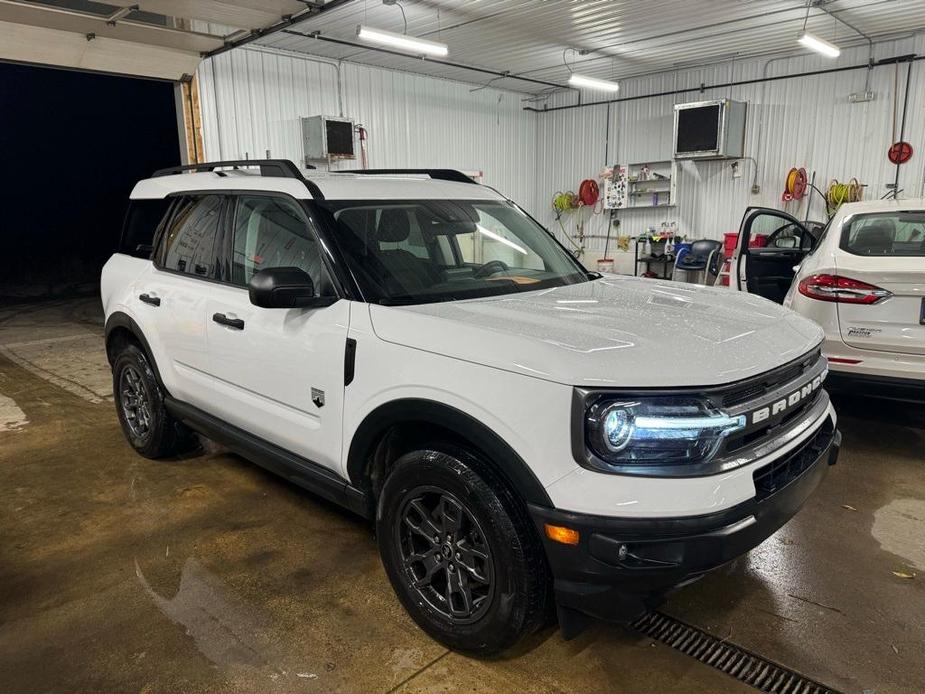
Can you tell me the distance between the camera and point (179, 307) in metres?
3.47

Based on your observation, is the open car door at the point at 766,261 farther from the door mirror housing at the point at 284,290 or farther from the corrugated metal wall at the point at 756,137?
the corrugated metal wall at the point at 756,137

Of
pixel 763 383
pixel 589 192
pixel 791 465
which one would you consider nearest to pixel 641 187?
pixel 589 192

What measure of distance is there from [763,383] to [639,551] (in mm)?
666

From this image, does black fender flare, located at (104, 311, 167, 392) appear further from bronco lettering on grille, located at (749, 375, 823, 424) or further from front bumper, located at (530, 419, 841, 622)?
bronco lettering on grille, located at (749, 375, 823, 424)

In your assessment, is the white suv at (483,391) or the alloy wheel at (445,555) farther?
the alloy wheel at (445,555)

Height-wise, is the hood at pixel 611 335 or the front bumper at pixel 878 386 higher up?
the hood at pixel 611 335

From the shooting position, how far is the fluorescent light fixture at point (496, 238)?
3.21 metres

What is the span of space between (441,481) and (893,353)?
3.15 meters

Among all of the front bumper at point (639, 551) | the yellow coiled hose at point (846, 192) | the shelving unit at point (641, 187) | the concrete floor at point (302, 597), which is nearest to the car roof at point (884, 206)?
the concrete floor at point (302, 597)

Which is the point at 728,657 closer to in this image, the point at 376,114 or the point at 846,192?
the point at 846,192

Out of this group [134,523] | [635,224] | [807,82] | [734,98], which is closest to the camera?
[134,523]

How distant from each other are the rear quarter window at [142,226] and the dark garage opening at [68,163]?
10.4m

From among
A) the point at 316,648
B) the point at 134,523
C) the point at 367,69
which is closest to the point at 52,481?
the point at 134,523

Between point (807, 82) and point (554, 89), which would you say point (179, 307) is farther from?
point (554, 89)
